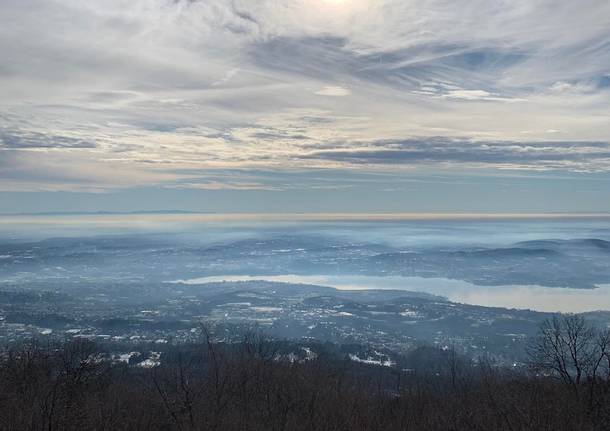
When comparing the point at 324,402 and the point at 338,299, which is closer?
the point at 324,402

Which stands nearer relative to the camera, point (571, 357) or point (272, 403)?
point (272, 403)

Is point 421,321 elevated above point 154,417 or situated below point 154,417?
below

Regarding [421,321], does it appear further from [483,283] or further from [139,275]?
[139,275]

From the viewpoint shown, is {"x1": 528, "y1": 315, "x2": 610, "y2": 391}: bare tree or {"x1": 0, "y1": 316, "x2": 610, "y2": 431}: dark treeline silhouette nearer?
{"x1": 0, "y1": 316, "x2": 610, "y2": 431}: dark treeline silhouette

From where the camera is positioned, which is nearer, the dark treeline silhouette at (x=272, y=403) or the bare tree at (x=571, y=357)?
the dark treeline silhouette at (x=272, y=403)

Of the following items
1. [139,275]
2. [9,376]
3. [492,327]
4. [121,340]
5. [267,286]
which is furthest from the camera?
[139,275]

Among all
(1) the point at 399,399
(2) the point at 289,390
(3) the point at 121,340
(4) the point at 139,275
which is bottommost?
(4) the point at 139,275

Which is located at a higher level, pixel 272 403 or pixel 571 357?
pixel 571 357

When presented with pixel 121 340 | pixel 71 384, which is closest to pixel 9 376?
pixel 71 384

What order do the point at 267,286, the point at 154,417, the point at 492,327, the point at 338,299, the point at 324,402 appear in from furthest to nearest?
the point at 267,286, the point at 338,299, the point at 492,327, the point at 324,402, the point at 154,417

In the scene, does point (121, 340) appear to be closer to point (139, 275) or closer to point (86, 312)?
point (86, 312)
